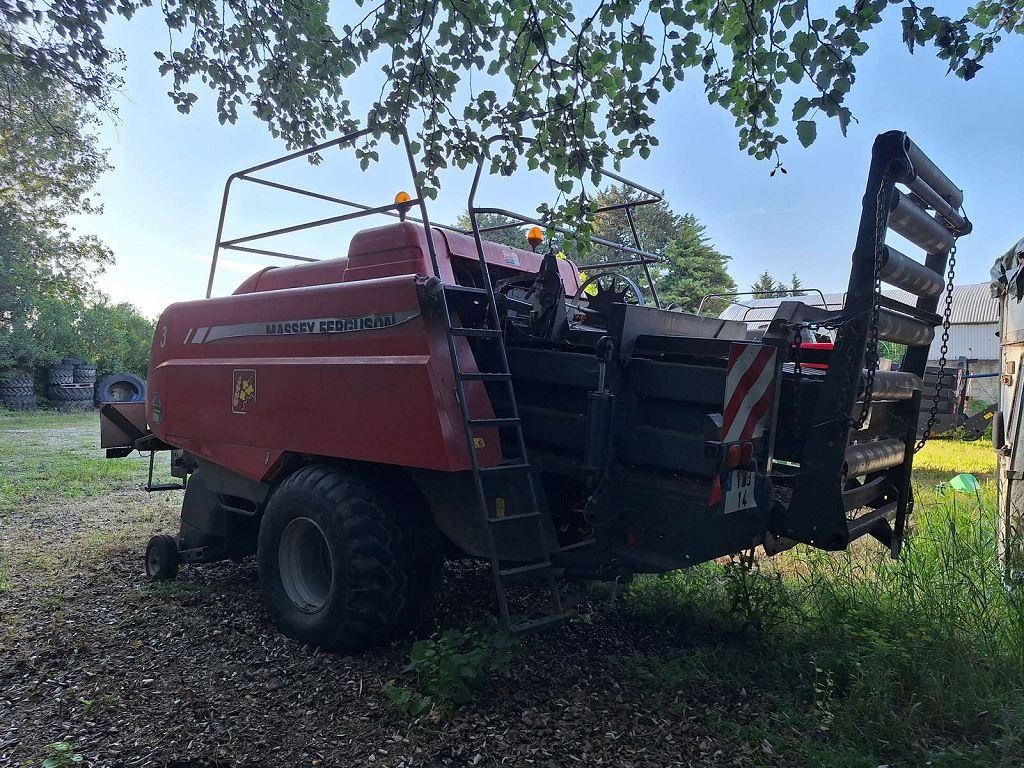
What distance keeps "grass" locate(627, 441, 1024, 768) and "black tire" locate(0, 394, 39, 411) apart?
62.2 feet

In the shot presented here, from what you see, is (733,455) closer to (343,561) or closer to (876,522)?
(876,522)

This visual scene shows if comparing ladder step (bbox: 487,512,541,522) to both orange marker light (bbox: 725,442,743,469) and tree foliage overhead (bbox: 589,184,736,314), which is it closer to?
orange marker light (bbox: 725,442,743,469)

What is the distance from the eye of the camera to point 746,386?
2.85 m

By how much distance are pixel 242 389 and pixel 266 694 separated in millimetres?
1749

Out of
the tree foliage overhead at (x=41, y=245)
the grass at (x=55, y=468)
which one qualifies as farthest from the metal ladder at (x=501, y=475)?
the tree foliage overhead at (x=41, y=245)

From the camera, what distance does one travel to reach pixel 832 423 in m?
2.79

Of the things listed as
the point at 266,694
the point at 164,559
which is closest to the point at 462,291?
the point at 266,694

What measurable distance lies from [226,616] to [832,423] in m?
3.49

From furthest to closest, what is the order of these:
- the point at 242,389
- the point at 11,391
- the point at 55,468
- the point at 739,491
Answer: the point at 11,391 → the point at 55,468 → the point at 242,389 → the point at 739,491

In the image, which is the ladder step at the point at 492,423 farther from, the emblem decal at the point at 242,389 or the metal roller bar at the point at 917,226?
the metal roller bar at the point at 917,226

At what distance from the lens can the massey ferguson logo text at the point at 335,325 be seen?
3.50m

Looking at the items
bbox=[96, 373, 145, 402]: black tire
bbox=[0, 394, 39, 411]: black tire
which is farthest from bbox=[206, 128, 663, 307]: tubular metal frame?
bbox=[0, 394, 39, 411]: black tire

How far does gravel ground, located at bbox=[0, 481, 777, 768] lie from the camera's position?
2764mm

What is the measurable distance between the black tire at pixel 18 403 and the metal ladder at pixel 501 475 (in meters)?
18.8
